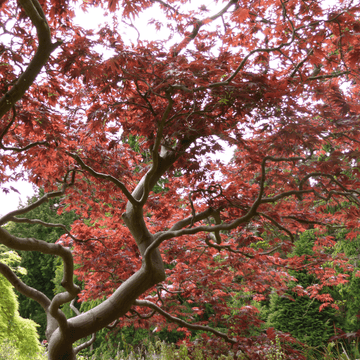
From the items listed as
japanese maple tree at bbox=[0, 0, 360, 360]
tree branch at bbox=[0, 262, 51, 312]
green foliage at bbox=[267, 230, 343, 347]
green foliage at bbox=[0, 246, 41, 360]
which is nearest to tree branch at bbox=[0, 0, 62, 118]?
japanese maple tree at bbox=[0, 0, 360, 360]

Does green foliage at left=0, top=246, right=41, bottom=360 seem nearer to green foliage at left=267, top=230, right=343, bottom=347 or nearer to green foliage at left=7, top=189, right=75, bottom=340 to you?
green foliage at left=267, top=230, right=343, bottom=347

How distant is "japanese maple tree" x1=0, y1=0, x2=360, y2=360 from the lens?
302 cm

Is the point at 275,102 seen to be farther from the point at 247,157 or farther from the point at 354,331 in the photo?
the point at 354,331

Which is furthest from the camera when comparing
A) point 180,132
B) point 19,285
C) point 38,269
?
point 38,269

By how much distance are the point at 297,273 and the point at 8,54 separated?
7.57 metres

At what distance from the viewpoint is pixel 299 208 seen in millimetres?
4387

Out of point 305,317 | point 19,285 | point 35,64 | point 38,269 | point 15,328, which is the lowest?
point 305,317

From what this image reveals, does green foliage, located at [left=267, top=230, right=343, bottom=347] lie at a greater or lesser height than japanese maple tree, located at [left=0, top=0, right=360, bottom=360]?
lesser

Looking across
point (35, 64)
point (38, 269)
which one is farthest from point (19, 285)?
point (38, 269)

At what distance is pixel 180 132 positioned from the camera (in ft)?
10.8

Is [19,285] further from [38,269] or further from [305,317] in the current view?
[38,269]

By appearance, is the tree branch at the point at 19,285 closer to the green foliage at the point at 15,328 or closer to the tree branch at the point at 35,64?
the green foliage at the point at 15,328

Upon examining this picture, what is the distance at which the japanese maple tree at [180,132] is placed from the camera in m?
3.02

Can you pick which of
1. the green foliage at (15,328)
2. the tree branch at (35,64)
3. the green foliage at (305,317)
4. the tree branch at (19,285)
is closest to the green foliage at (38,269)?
the green foliage at (15,328)
